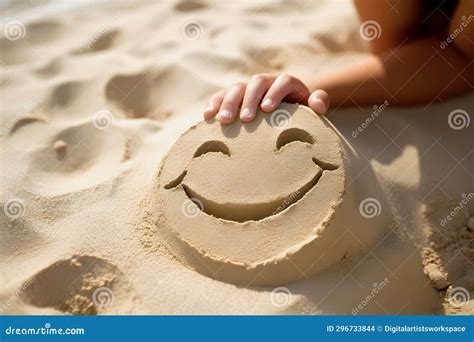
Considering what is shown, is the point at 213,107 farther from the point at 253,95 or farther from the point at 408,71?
the point at 408,71

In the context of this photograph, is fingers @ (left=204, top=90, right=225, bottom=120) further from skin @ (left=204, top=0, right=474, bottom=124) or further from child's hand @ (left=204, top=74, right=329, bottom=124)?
skin @ (left=204, top=0, right=474, bottom=124)

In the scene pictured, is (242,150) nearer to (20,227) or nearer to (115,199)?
(115,199)

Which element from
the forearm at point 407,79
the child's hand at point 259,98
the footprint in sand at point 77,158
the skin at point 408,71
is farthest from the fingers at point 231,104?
the footprint in sand at point 77,158

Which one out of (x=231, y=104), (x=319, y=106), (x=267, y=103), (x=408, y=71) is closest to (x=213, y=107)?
(x=231, y=104)

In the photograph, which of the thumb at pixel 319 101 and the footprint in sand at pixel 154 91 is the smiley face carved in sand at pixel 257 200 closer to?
the thumb at pixel 319 101

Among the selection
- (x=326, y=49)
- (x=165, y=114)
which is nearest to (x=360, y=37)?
(x=326, y=49)

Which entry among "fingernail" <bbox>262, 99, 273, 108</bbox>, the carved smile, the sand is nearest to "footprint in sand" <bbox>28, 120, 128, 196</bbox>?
the sand

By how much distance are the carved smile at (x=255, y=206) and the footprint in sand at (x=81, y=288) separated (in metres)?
0.30

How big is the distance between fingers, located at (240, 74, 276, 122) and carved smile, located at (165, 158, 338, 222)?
9.3 inches

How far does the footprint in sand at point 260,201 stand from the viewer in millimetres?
1458

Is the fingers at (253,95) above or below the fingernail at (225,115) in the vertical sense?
above

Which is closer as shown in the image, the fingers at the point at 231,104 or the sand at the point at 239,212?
the sand at the point at 239,212

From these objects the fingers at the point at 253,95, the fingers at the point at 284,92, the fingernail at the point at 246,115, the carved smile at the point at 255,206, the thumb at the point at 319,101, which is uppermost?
the thumb at the point at 319,101

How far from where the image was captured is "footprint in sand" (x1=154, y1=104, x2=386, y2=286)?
146 cm
